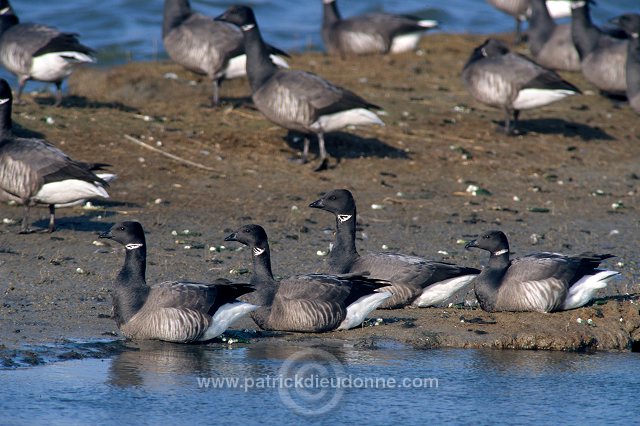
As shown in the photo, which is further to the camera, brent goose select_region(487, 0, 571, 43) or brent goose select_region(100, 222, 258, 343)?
brent goose select_region(487, 0, 571, 43)

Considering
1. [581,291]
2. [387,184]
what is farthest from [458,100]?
[581,291]

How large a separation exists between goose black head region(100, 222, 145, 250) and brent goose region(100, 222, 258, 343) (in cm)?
31

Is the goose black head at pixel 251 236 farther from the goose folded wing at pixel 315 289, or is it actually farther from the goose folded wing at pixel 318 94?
the goose folded wing at pixel 318 94

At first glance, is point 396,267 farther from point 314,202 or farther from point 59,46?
point 59,46

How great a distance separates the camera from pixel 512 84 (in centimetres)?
1691

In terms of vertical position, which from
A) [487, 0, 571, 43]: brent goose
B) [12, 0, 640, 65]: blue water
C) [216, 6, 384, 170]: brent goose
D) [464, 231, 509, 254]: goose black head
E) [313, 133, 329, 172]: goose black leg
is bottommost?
[12, 0, 640, 65]: blue water

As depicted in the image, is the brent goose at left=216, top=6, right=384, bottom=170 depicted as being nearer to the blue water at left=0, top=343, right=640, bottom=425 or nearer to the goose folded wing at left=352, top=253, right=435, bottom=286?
the goose folded wing at left=352, top=253, right=435, bottom=286

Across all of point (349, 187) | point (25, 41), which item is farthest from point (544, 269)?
point (25, 41)

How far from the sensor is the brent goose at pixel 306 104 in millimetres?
15016

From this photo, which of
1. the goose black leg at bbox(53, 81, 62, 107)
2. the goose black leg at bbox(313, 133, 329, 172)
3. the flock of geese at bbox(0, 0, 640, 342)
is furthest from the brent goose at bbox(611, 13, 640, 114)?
the goose black leg at bbox(53, 81, 62, 107)

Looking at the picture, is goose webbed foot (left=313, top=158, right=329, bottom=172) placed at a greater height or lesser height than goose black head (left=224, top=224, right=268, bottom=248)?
lesser

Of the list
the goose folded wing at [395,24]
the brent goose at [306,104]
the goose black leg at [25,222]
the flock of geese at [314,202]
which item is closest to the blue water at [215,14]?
the goose folded wing at [395,24]

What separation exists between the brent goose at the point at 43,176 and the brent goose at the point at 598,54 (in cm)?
1058

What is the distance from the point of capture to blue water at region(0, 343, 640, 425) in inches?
282
